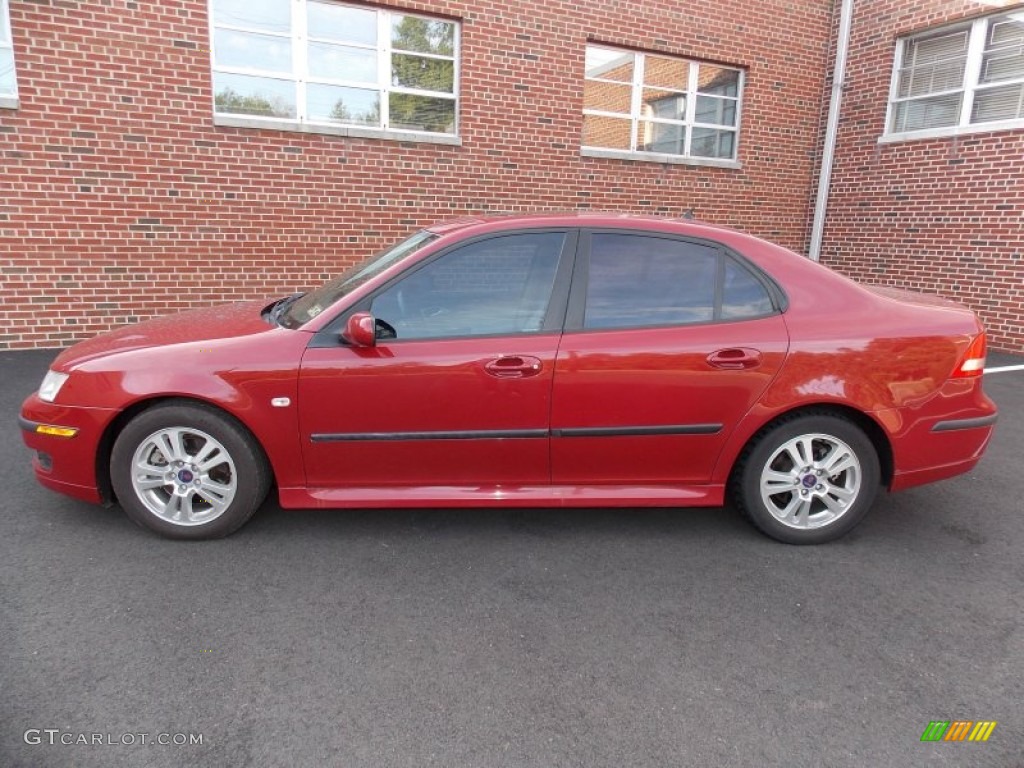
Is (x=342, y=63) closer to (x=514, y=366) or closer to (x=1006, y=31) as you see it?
(x=514, y=366)

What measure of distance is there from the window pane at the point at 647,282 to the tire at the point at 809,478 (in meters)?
0.70

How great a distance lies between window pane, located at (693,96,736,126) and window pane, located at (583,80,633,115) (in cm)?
116

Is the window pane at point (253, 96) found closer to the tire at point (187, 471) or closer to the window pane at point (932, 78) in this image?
the tire at point (187, 471)

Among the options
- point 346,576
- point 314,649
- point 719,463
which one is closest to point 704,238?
point 719,463

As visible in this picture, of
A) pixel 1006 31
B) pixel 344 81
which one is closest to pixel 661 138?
pixel 1006 31

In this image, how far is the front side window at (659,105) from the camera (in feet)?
29.6

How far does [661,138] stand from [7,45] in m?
7.46

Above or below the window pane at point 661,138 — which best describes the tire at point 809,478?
below

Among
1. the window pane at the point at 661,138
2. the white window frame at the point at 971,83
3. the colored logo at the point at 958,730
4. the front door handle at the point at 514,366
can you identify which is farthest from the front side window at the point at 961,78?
the colored logo at the point at 958,730

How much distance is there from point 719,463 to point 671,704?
138 centimetres

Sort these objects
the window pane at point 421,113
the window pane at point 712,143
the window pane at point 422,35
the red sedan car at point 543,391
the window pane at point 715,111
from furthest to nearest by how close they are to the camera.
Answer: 1. the window pane at point 712,143
2. the window pane at point 715,111
3. the window pane at point 421,113
4. the window pane at point 422,35
5. the red sedan car at point 543,391

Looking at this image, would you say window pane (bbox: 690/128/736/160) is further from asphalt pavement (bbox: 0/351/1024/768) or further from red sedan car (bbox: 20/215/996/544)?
asphalt pavement (bbox: 0/351/1024/768)

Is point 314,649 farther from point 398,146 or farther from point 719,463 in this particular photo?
point 398,146

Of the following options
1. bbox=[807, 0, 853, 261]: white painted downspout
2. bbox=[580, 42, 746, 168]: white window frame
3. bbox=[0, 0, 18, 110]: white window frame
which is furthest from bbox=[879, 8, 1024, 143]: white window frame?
bbox=[0, 0, 18, 110]: white window frame
